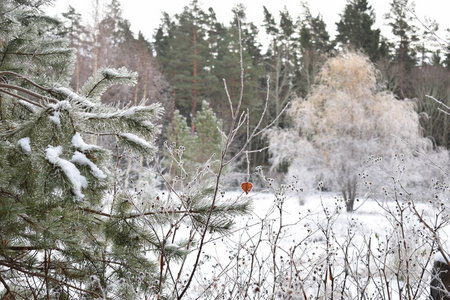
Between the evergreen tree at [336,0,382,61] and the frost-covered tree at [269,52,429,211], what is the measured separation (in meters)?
8.74

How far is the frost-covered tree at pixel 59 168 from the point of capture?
45.3 inches

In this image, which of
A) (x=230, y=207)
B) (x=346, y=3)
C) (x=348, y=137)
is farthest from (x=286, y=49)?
(x=230, y=207)

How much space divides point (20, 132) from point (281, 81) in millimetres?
21756

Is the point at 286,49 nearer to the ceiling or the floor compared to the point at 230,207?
nearer to the ceiling

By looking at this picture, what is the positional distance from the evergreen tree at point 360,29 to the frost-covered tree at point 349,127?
8739 millimetres

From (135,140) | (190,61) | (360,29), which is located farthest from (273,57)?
(135,140)

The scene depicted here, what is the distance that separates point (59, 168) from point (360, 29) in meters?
22.7

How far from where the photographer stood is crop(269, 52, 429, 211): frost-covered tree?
37.1 ft

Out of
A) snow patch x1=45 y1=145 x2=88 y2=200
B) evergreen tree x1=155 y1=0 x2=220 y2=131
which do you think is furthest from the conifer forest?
evergreen tree x1=155 y1=0 x2=220 y2=131

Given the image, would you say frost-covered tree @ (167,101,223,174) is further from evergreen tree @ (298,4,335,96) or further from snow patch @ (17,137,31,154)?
snow patch @ (17,137,31,154)

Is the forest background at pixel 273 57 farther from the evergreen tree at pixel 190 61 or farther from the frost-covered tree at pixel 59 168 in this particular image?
the frost-covered tree at pixel 59 168

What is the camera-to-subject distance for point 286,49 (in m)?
22.0

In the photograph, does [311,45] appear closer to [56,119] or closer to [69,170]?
[56,119]

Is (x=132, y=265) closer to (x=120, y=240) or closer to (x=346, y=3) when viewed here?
(x=120, y=240)
